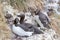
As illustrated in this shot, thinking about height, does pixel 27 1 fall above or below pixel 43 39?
above

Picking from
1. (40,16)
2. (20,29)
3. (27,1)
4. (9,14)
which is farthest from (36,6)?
(20,29)

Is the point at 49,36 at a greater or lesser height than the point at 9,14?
lesser

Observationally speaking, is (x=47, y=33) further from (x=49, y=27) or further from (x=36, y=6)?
(x=36, y=6)

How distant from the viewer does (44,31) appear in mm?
7895

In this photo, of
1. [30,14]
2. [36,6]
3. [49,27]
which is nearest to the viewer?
[49,27]

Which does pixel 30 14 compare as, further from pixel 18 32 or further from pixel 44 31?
pixel 18 32

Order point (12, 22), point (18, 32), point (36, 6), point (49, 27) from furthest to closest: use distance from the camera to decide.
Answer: point (36, 6), point (49, 27), point (12, 22), point (18, 32)

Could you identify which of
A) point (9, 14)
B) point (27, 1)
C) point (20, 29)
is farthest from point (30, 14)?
point (20, 29)

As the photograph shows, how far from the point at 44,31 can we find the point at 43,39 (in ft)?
1.67

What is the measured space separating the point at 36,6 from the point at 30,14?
872 millimetres

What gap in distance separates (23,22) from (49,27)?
1.01m

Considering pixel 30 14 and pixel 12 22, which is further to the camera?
pixel 30 14

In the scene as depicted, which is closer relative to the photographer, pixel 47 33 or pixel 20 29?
pixel 20 29

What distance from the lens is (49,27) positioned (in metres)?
8.38
